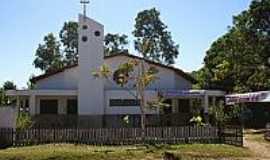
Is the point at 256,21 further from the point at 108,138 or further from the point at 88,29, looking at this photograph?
the point at 108,138

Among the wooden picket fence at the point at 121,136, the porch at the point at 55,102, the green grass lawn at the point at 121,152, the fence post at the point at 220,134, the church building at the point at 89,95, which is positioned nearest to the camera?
the green grass lawn at the point at 121,152

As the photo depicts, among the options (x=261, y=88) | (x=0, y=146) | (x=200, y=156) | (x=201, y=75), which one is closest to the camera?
(x=200, y=156)

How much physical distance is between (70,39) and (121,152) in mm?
56197

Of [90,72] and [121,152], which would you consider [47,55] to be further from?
[121,152]

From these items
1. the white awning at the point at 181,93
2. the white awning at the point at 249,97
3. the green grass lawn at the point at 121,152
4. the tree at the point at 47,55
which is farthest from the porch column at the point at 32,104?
the tree at the point at 47,55

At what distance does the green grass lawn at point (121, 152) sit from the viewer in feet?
60.2

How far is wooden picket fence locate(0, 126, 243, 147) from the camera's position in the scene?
22.9 meters

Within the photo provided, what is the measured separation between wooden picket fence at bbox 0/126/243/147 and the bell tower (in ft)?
46.1

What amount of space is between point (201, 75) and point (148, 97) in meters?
14.6

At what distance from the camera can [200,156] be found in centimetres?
1922

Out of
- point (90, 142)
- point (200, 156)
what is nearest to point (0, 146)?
point (90, 142)

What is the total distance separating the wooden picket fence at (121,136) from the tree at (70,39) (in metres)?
50.2

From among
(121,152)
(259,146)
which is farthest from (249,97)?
(121,152)

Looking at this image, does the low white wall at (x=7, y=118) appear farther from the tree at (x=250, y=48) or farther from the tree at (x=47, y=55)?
the tree at (x=47, y=55)
